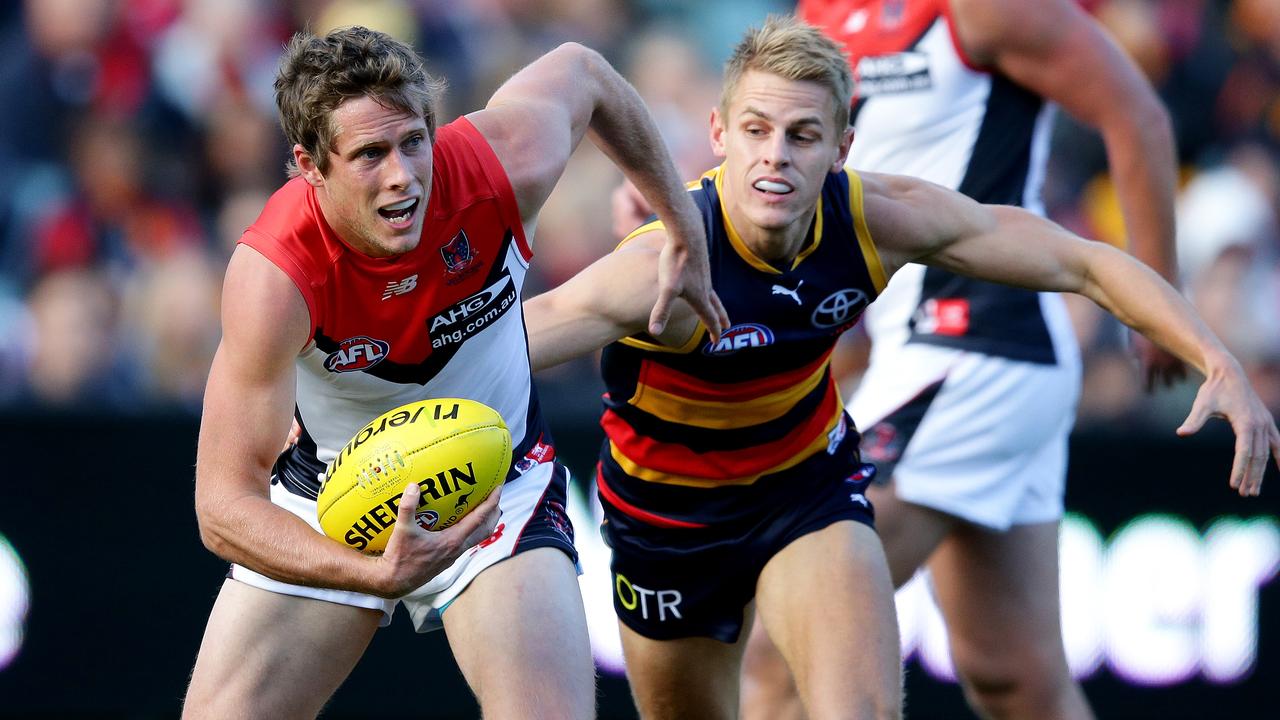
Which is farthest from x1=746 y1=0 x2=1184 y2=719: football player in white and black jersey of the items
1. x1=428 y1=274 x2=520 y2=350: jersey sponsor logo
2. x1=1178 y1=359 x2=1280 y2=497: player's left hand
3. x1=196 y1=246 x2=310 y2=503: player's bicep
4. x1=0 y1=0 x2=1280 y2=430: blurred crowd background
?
x1=0 y1=0 x2=1280 y2=430: blurred crowd background

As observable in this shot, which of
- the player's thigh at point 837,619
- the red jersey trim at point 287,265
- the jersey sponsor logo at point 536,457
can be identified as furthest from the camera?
the jersey sponsor logo at point 536,457

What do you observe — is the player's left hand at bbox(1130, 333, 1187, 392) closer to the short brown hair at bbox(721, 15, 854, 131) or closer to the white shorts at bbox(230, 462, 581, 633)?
the short brown hair at bbox(721, 15, 854, 131)

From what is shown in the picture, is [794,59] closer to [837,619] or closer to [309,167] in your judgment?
[309,167]

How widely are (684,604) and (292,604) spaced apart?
131cm

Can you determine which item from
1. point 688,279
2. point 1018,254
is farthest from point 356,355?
point 1018,254

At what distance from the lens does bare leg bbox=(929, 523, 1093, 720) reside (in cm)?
541

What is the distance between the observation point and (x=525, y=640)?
13.2ft

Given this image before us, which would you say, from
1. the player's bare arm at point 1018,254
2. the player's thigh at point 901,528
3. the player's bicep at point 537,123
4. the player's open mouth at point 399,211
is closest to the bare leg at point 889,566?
the player's thigh at point 901,528

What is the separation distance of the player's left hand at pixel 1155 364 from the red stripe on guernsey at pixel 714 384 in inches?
62.1

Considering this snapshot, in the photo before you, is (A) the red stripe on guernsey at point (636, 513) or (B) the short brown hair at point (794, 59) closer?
(B) the short brown hair at point (794, 59)

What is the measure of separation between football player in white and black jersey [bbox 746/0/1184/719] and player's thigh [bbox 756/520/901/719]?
2.41ft

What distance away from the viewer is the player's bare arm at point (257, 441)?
3.74 meters

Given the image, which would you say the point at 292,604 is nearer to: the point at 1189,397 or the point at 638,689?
the point at 638,689

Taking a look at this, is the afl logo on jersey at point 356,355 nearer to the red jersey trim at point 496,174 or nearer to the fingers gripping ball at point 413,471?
the fingers gripping ball at point 413,471
